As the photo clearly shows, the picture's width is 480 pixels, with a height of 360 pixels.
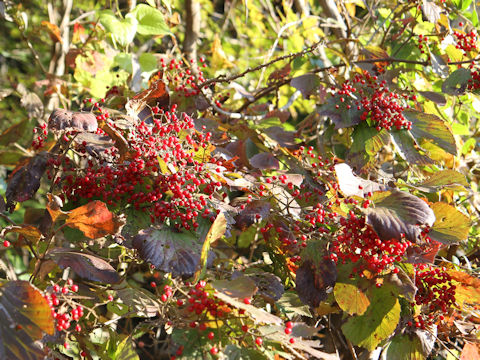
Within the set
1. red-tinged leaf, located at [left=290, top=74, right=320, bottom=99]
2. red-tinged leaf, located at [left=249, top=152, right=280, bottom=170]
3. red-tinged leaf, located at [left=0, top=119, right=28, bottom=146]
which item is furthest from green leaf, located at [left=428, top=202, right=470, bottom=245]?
red-tinged leaf, located at [left=0, top=119, right=28, bottom=146]

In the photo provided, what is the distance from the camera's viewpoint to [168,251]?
1032 millimetres

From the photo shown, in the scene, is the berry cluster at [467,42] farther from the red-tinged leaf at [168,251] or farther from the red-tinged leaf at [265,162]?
the red-tinged leaf at [168,251]

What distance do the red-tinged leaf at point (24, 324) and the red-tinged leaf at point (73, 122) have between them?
36 centimetres

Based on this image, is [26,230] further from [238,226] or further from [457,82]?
[457,82]

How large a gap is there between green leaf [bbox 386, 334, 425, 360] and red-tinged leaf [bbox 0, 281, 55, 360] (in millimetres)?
873

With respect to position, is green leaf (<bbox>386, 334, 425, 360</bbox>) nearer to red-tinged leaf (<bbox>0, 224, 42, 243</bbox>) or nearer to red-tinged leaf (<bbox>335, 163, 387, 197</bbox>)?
red-tinged leaf (<bbox>335, 163, 387, 197</bbox>)

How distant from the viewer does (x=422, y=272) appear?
1.23m

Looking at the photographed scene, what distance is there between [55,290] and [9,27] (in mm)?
3636

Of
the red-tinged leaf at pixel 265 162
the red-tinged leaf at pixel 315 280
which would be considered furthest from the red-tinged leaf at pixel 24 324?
the red-tinged leaf at pixel 265 162

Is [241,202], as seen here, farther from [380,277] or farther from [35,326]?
[35,326]

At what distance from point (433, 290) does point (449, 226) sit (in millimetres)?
169

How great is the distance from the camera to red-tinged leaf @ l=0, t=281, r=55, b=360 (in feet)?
2.71

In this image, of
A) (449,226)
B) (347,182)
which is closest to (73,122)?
(347,182)

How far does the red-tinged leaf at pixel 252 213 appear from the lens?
1.13 metres
